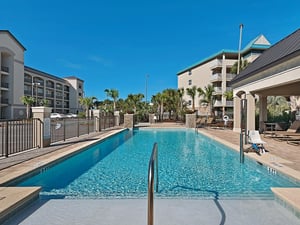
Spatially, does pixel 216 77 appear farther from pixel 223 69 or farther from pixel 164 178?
pixel 164 178

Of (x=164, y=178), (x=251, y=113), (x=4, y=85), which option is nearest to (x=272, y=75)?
(x=251, y=113)

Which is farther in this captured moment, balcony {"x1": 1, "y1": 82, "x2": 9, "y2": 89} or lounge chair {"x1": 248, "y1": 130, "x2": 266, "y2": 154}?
balcony {"x1": 1, "y1": 82, "x2": 9, "y2": 89}

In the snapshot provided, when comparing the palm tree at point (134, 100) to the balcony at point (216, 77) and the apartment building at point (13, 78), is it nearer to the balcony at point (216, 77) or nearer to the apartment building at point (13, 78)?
the balcony at point (216, 77)

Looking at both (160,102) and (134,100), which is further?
(160,102)

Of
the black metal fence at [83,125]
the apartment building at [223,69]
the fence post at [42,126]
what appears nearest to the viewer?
the fence post at [42,126]

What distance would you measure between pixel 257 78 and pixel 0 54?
1646 inches

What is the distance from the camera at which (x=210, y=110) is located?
120ft

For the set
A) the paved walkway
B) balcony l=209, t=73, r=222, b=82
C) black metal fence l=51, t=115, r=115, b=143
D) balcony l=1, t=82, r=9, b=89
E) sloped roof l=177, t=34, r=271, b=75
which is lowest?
the paved walkway

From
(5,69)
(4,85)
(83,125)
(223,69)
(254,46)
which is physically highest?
(254,46)

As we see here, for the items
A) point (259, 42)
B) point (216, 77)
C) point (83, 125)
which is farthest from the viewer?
point (259, 42)

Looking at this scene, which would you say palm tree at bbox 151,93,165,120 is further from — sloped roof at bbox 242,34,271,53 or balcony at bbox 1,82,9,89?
balcony at bbox 1,82,9,89

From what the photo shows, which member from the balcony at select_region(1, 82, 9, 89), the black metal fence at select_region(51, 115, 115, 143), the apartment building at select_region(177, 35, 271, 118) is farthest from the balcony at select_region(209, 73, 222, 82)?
the balcony at select_region(1, 82, 9, 89)

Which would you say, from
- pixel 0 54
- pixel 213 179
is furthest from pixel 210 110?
pixel 0 54

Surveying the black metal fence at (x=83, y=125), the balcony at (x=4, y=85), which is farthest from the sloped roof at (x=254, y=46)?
the balcony at (x=4, y=85)
